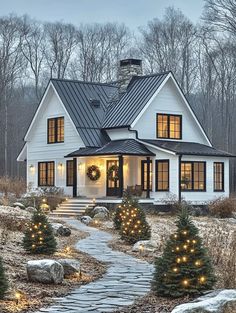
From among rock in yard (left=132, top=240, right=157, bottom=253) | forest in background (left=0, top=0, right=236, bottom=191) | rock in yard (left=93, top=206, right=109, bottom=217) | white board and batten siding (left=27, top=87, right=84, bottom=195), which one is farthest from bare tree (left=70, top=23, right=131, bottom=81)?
rock in yard (left=132, top=240, right=157, bottom=253)

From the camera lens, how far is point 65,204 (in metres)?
29.3

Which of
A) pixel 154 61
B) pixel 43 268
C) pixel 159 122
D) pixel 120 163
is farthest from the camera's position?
pixel 154 61

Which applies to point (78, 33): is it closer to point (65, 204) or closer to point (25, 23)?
point (25, 23)

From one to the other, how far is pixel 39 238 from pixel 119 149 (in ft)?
52.3

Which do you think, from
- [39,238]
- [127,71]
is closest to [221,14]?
[127,71]

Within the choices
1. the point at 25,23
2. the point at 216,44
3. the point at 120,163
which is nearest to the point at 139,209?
the point at 120,163

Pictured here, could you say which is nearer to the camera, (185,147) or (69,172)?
(185,147)

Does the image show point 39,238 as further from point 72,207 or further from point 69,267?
point 72,207

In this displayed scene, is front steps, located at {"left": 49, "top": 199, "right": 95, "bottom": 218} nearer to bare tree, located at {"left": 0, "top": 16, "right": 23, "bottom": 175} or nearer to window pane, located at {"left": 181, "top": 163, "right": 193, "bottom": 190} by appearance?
window pane, located at {"left": 181, "top": 163, "right": 193, "bottom": 190}

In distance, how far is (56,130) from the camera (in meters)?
33.6

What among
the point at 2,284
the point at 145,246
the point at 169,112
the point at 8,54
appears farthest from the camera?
the point at 8,54

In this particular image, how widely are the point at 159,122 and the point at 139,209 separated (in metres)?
14.8

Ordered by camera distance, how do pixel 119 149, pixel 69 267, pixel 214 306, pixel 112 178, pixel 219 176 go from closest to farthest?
pixel 214 306
pixel 69 267
pixel 119 149
pixel 112 178
pixel 219 176

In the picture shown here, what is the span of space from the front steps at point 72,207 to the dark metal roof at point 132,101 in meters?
4.29
